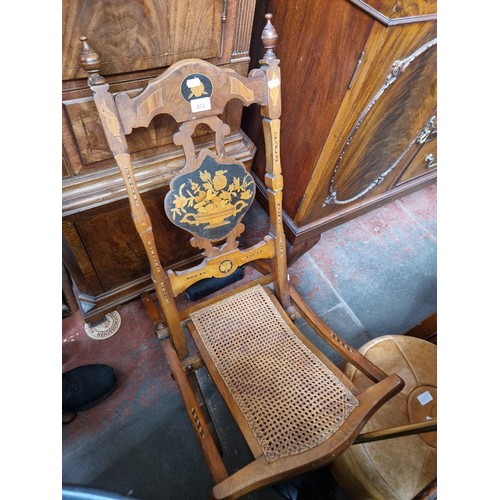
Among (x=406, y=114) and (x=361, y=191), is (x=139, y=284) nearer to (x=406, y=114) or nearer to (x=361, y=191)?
(x=361, y=191)

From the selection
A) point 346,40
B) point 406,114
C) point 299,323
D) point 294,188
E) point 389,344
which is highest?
point 346,40

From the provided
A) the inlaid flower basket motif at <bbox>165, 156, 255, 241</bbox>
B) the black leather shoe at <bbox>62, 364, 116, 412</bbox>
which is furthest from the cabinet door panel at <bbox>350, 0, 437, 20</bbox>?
the black leather shoe at <bbox>62, 364, 116, 412</bbox>

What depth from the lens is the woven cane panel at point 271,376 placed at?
109cm

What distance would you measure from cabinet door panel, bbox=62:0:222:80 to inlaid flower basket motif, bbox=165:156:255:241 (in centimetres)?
39

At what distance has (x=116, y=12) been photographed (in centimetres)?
94

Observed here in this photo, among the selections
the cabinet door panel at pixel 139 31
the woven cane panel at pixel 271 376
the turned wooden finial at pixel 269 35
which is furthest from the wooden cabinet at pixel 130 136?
the woven cane panel at pixel 271 376

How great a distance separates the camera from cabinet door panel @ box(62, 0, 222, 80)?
0.92m

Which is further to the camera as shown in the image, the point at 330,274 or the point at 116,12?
the point at 330,274

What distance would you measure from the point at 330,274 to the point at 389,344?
790mm

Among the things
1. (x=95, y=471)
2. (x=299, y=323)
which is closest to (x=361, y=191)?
(x=299, y=323)

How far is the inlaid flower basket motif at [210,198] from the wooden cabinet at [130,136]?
0.28 meters

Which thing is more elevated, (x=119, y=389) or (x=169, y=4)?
(x=169, y=4)

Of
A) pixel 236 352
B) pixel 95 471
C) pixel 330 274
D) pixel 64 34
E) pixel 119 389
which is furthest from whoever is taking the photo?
pixel 330 274

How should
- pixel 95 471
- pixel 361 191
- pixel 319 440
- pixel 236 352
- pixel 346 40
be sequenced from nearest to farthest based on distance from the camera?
pixel 319 440
pixel 346 40
pixel 236 352
pixel 95 471
pixel 361 191
